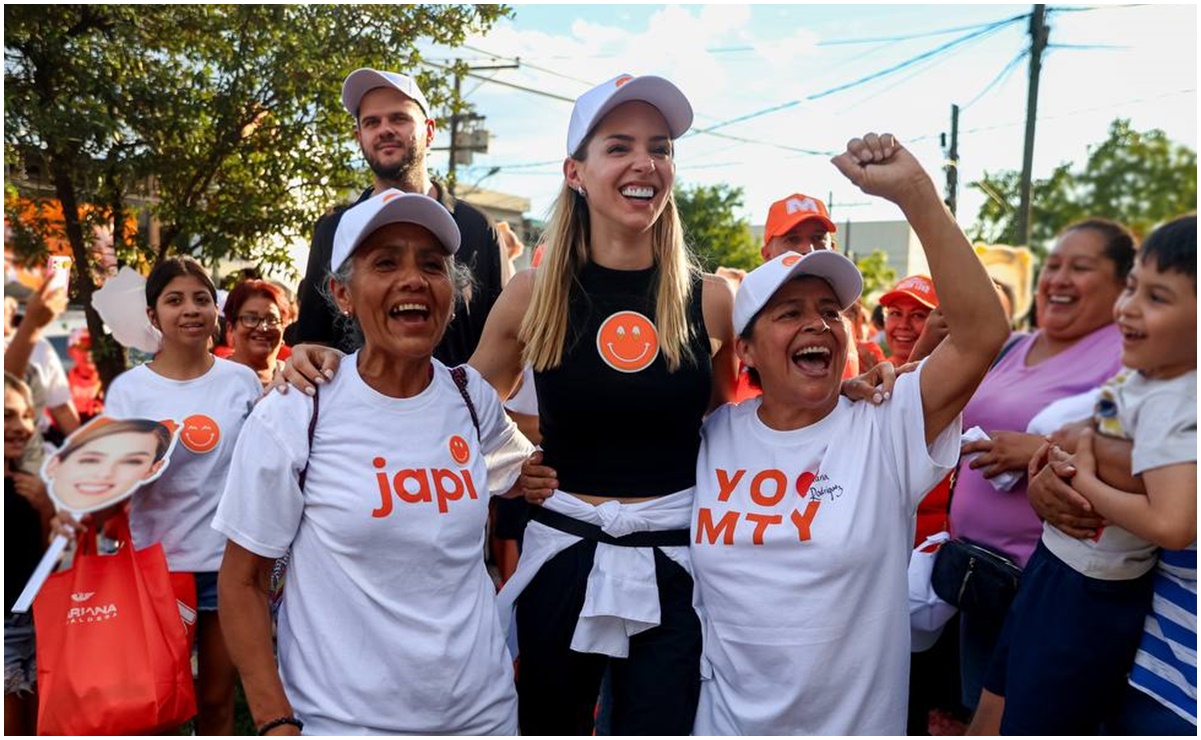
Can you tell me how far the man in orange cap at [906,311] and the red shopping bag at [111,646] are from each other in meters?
2.81

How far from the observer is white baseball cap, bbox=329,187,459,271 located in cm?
219

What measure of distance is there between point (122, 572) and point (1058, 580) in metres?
2.09

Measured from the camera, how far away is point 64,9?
12.6 feet

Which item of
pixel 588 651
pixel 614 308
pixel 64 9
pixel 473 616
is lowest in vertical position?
pixel 588 651

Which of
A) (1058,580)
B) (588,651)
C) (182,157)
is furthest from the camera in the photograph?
(182,157)

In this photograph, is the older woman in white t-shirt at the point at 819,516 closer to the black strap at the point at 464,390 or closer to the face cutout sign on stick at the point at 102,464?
the black strap at the point at 464,390

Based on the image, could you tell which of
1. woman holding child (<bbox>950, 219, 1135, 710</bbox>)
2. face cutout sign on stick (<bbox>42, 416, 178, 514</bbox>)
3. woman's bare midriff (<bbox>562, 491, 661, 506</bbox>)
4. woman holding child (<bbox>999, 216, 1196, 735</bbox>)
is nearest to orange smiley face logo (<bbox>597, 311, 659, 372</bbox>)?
woman's bare midriff (<bbox>562, 491, 661, 506</bbox>)

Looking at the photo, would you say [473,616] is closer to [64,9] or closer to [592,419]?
[592,419]

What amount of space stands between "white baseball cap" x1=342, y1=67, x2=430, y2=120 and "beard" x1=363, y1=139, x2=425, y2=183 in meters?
0.19

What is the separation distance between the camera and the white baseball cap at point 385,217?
2186 mm

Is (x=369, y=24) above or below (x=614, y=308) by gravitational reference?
above

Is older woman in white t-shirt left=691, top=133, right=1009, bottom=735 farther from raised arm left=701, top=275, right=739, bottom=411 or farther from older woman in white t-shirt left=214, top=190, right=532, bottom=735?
older woman in white t-shirt left=214, top=190, right=532, bottom=735

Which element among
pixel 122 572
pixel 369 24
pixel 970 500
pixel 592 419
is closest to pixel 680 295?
pixel 592 419

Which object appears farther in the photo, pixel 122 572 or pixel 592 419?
pixel 592 419
